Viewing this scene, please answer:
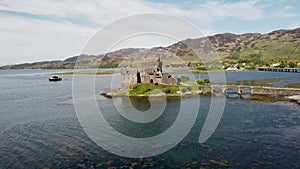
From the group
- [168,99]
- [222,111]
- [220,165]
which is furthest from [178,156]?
[168,99]

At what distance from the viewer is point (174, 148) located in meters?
34.4

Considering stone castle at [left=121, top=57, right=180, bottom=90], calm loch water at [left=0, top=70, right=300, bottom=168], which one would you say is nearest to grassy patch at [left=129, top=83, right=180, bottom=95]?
stone castle at [left=121, top=57, right=180, bottom=90]

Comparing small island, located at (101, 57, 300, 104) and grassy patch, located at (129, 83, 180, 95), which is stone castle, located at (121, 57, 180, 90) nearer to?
small island, located at (101, 57, 300, 104)

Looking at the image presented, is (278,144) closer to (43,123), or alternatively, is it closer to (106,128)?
(106,128)

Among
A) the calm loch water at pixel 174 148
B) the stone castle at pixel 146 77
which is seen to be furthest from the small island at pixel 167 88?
the calm loch water at pixel 174 148

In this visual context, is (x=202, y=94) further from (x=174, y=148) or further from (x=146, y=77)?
(x=174, y=148)

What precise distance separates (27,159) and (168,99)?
45.1m

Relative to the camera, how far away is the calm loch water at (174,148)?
2981 centimetres

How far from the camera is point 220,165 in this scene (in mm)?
28562

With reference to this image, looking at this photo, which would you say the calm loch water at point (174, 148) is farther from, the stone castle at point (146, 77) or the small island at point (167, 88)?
the stone castle at point (146, 77)

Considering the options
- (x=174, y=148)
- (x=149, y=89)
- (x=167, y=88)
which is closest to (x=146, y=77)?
(x=149, y=89)

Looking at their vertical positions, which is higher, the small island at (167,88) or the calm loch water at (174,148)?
the small island at (167,88)

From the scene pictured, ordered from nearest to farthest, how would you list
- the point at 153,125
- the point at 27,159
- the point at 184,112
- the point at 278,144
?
the point at 27,159 < the point at 278,144 < the point at 153,125 < the point at 184,112

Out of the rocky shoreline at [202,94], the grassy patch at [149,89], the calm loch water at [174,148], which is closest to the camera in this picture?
the calm loch water at [174,148]
